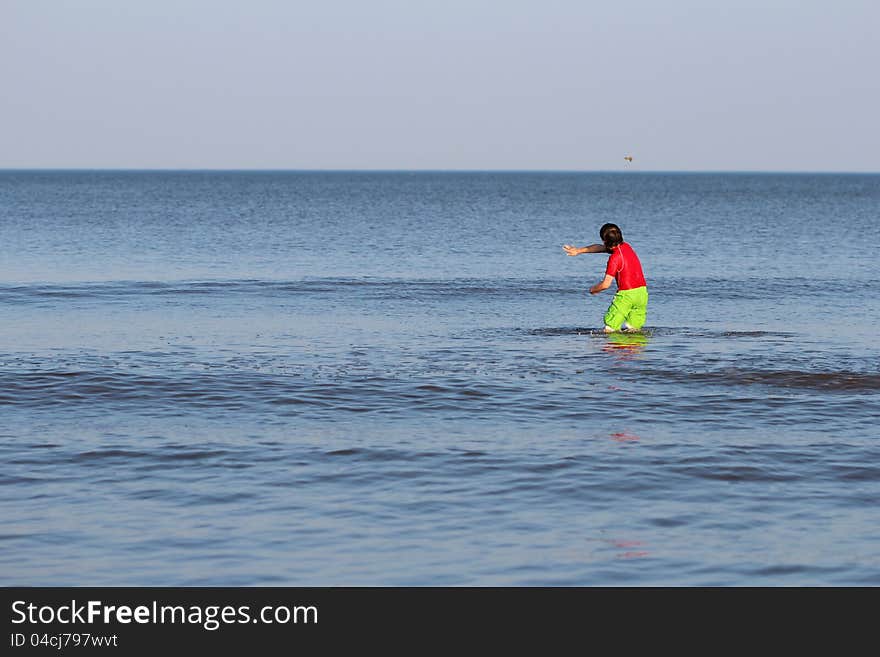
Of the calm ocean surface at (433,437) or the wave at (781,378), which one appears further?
the wave at (781,378)

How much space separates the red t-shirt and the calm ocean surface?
35.9 inches

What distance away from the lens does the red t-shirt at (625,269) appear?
18547mm

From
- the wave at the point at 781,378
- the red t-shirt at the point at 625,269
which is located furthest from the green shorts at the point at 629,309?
the wave at the point at 781,378

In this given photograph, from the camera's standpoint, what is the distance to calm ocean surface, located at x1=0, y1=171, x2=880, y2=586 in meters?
8.50

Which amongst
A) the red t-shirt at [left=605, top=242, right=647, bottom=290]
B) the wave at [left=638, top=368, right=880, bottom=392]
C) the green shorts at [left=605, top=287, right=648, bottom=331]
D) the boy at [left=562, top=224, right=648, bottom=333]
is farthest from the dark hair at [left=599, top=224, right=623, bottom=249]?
the wave at [left=638, top=368, right=880, bottom=392]

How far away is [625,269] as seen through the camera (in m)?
18.5

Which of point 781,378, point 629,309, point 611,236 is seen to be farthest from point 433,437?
point 629,309

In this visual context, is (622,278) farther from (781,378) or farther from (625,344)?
(781,378)

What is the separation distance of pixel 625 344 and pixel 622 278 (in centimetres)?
97

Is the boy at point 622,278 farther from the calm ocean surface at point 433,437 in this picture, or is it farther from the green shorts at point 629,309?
the calm ocean surface at point 433,437

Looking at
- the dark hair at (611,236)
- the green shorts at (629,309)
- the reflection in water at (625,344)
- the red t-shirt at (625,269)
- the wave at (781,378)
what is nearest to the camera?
the wave at (781,378)

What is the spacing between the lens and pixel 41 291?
90.3 feet
